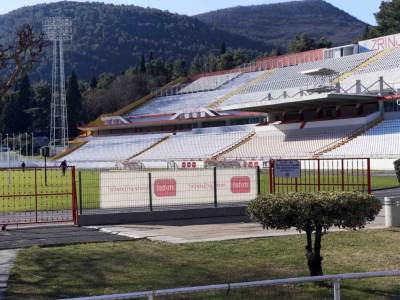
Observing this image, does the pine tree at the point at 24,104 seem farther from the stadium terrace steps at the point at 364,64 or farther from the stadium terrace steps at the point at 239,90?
the stadium terrace steps at the point at 364,64

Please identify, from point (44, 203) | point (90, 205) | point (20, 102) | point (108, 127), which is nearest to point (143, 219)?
point (90, 205)

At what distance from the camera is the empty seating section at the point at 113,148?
87.6 metres

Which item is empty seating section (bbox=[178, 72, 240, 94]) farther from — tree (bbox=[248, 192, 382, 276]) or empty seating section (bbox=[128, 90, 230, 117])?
tree (bbox=[248, 192, 382, 276])

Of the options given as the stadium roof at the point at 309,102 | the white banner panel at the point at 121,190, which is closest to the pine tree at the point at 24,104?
the stadium roof at the point at 309,102

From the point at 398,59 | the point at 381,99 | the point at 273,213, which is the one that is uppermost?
the point at 398,59

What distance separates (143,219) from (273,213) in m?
11.0

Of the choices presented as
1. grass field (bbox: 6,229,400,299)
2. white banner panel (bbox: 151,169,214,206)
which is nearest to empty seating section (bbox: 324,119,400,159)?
white banner panel (bbox: 151,169,214,206)

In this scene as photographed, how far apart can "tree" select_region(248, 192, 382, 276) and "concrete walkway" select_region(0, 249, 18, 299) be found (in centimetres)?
414

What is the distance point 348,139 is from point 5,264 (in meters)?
49.4

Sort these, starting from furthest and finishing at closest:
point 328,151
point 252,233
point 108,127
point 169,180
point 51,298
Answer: point 108,127 < point 328,151 < point 169,180 < point 252,233 < point 51,298

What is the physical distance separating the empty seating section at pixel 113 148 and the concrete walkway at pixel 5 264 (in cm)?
6983

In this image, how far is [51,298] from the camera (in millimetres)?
9750

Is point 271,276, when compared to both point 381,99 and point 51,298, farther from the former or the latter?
point 381,99

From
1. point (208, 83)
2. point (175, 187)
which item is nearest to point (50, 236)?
point (175, 187)
